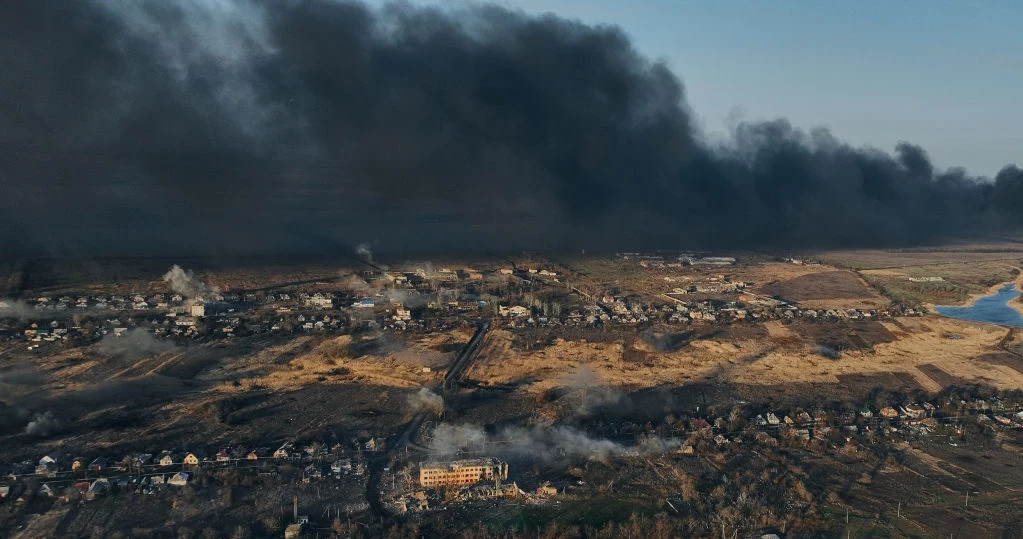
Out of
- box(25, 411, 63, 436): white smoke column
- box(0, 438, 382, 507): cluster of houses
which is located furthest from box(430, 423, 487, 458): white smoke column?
box(25, 411, 63, 436): white smoke column

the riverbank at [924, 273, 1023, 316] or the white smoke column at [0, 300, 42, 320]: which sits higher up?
the white smoke column at [0, 300, 42, 320]

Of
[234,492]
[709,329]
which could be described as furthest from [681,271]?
[234,492]

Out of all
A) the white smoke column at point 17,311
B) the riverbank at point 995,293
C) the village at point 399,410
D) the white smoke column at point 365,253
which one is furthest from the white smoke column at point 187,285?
the riverbank at point 995,293

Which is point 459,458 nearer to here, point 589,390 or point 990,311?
point 589,390

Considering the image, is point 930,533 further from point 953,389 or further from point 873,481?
point 953,389

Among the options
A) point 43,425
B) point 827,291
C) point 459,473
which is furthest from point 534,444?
point 827,291

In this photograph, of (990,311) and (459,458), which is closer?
(459,458)

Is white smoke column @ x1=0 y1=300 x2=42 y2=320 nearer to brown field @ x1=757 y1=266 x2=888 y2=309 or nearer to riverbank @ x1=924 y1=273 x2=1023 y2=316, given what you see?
brown field @ x1=757 y1=266 x2=888 y2=309
